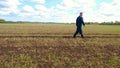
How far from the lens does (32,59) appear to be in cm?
994

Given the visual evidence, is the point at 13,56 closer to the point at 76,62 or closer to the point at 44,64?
the point at 44,64

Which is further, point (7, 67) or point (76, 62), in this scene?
point (76, 62)

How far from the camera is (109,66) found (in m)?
8.80

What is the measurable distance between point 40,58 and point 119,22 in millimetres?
84873

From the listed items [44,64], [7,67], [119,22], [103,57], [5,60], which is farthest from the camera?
[119,22]

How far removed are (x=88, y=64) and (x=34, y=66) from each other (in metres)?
1.83

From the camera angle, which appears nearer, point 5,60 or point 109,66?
point 109,66

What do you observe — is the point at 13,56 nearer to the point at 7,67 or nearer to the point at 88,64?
the point at 7,67

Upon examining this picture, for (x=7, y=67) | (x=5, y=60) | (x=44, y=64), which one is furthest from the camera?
(x=5, y=60)

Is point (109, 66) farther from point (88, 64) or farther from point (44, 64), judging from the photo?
point (44, 64)

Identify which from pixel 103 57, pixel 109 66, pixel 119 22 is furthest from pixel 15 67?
pixel 119 22

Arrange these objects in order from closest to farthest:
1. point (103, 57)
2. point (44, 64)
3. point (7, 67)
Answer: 1. point (7, 67)
2. point (44, 64)
3. point (103, 57)

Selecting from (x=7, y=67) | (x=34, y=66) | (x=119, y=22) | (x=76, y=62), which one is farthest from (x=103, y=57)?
(x=119, y=22)

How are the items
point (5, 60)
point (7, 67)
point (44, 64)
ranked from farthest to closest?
1. point (5, 60)
2. point (44, 64)
3. point (7, 67)
